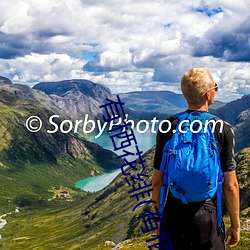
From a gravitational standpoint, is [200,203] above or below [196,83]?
below

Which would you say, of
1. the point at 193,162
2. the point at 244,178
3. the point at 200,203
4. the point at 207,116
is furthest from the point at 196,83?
the point at 244,178

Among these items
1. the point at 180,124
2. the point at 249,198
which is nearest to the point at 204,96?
the point at 180,124

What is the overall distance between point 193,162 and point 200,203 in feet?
4.55

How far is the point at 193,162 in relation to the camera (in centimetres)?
964

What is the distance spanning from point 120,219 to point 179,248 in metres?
181

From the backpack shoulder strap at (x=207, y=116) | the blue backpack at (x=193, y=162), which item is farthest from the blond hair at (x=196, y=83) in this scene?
the blue backpack at (x=193, y=162)

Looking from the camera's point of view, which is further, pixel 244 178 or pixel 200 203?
pixel 244 178

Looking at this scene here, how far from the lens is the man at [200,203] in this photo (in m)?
10.4

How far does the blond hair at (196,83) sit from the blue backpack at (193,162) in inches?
25.5

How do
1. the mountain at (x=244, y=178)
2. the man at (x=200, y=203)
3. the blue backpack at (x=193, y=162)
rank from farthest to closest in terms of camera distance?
1. the mountain at (x=244, y=178)
2. the man at (x=200, y=203)
3. the blue backpack at (x=193, y=162)

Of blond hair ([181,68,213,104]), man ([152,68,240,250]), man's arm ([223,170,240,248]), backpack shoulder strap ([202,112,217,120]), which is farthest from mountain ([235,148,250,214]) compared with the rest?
blond hair ([181,68,213,104])

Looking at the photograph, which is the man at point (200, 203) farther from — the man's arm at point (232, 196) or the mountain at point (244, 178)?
the mountain at point (244, 178)

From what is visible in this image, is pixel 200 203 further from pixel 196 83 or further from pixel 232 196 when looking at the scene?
pixel 196 83

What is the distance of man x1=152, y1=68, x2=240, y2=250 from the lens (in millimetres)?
10359
